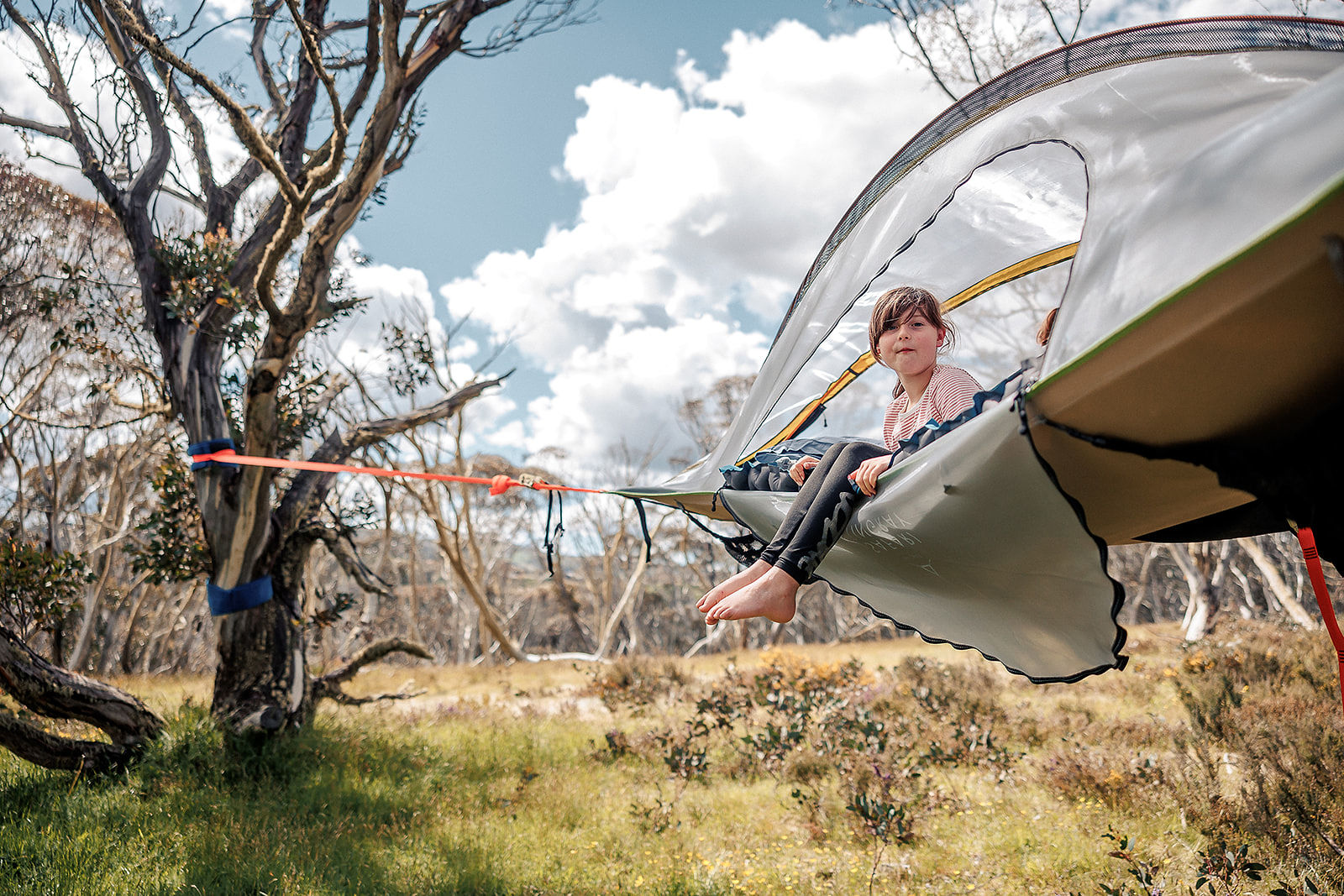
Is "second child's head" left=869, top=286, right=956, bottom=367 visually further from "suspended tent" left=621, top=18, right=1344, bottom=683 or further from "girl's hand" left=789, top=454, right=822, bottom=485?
"girl's hand" left=789, top=454, right=822, bottom=485

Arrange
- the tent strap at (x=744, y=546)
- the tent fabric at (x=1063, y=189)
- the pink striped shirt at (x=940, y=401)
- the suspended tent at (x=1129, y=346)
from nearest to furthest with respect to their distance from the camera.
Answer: the suspended tent at (x=1129, y=346) < the tent fabric at (x=1063, y=189) < the pink striped shirt at (x=940, y=401) < the tent strap at (x=744, y=546)

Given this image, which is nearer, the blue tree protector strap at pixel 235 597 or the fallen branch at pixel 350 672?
the blue tree protector strap at pixel 235 597

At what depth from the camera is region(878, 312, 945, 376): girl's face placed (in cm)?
204

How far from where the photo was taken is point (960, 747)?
14.4 ft

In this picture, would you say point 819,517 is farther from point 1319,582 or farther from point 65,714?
point 65,714

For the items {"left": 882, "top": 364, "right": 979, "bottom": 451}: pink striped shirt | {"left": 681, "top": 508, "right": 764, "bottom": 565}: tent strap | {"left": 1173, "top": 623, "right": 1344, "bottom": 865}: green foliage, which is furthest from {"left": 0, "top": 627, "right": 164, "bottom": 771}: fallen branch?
{"left": 1173, "top": 623, "right": 1344, "bottom": 865}: green foliage

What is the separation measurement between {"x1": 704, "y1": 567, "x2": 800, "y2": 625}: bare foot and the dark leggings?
33 mm

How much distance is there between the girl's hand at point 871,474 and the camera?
1.61 meters

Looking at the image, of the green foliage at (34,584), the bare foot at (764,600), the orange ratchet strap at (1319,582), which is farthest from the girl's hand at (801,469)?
the green foliage at (34,584)

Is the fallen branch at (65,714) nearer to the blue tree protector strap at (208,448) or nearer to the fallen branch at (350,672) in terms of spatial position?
the fallen branch at (350,672)

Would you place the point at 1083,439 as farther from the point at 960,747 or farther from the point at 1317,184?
the point at 960,747

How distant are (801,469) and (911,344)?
0.50m

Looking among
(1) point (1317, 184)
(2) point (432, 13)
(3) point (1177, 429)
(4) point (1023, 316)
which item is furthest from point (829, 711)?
(2) point (432, 13)

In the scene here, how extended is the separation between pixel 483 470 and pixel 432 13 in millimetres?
11819
